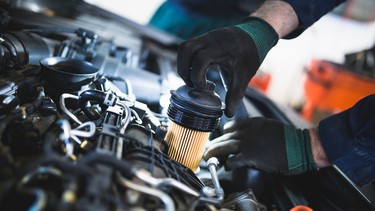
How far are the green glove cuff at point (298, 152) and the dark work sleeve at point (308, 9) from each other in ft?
1.63

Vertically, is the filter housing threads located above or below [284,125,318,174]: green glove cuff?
above

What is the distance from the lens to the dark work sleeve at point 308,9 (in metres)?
1.32

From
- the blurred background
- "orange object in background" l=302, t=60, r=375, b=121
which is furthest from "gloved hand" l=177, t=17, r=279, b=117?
the blurred background

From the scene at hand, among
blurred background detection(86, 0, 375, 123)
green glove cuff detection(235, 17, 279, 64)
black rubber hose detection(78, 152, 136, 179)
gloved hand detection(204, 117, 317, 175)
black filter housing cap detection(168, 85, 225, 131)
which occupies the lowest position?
blurred background detection(86, 0, 375, 123)

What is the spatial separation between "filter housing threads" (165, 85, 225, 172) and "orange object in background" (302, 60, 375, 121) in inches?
116

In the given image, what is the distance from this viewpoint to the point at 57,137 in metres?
0.66

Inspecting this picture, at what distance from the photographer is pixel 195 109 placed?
76cm

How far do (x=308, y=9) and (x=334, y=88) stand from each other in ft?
7.90

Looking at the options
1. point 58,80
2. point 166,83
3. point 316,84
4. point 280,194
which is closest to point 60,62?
point 58,80

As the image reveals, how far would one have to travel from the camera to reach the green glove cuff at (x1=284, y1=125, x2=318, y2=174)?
3.50ft

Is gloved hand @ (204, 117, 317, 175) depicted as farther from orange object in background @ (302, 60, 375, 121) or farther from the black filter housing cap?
orange object in background @ (302, 60, 375, 121)

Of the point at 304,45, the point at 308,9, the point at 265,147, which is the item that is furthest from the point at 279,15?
the point at 304,45

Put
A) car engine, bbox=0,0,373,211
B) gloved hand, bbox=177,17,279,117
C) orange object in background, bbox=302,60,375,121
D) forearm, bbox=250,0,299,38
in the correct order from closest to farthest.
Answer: car engine, bbox=0,0,373,211 → gloved hand, bbox=177,17,279,117 → forearm, bbox=250,0,299,38 → orange object in background, bbox=302,60,375,121

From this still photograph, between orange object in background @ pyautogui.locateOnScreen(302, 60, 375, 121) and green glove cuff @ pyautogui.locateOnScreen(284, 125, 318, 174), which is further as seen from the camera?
orange object in background @ pyautogui.locateOnScreen(302, 60, 375, 121)
